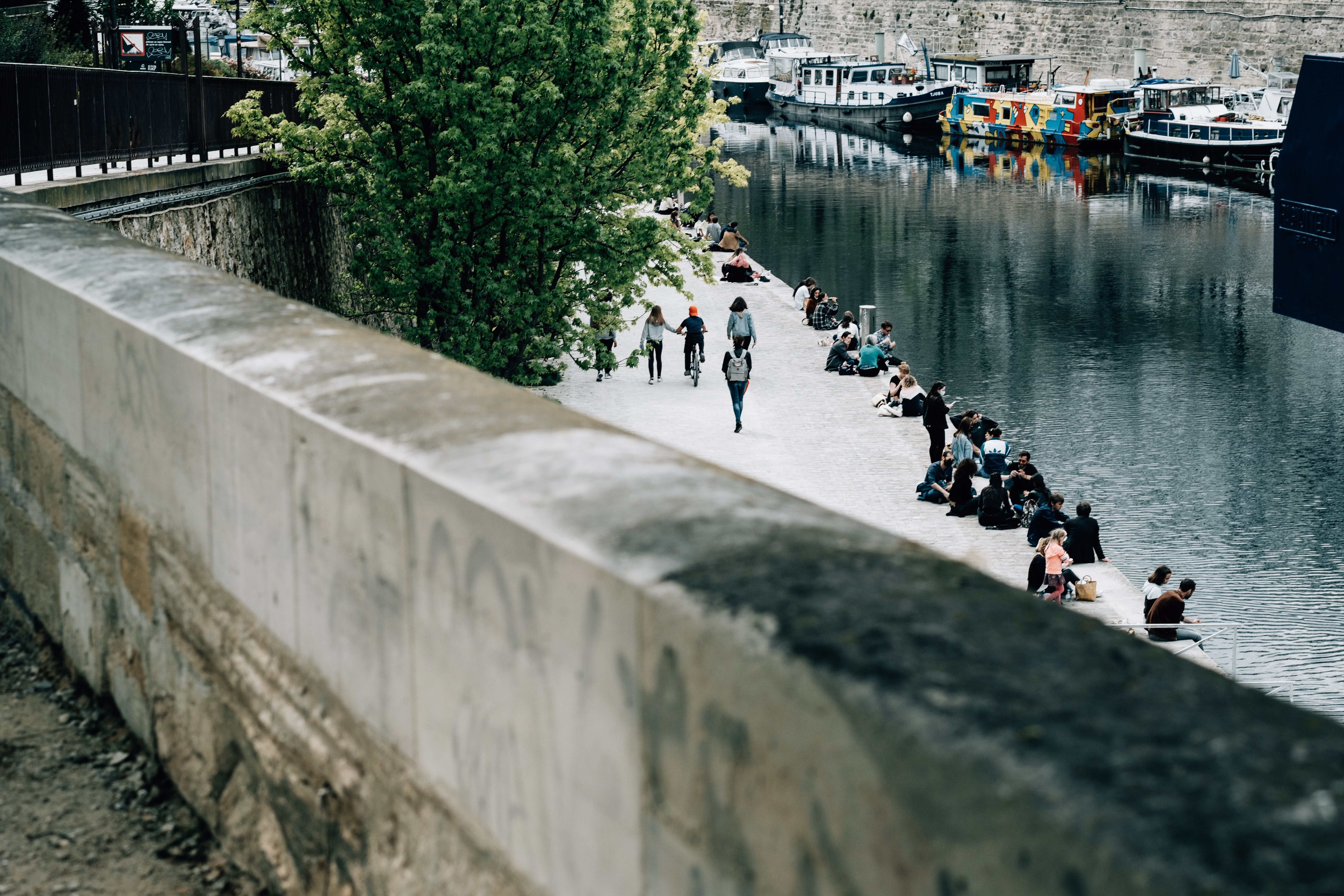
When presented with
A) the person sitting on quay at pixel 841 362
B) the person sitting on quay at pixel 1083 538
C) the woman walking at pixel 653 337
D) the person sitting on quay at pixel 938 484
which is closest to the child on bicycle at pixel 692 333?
the woman walking at pixel 653 337

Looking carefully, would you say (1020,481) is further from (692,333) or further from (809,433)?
(692,333)

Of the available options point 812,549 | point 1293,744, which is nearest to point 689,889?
point 812,549

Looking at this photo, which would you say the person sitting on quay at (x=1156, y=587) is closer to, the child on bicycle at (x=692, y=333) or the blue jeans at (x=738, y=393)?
the blue jeans at (x=738, y=393)

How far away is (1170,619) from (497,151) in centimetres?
1074

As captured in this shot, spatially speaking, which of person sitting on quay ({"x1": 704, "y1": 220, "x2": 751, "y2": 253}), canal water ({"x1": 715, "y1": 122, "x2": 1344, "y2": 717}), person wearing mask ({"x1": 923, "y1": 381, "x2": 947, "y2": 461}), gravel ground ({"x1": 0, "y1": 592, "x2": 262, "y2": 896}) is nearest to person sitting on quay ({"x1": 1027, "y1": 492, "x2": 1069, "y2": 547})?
canal water ({"x1": 715, "y1": 122, "x2": 1344, "y2": 717})

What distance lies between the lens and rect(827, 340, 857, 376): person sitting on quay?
30484 millimetres

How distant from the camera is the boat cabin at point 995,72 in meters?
86.6

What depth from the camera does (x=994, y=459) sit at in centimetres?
2273

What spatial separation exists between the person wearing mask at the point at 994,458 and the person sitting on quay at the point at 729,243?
21956 millimetres

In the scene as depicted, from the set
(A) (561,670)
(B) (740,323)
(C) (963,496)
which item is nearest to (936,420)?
(C) (963,496)

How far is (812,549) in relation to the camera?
8.45 feet

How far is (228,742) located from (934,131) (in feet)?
274

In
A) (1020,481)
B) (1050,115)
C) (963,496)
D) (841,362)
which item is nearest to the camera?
(963,496)

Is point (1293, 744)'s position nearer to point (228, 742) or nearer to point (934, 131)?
point (228, 742)
